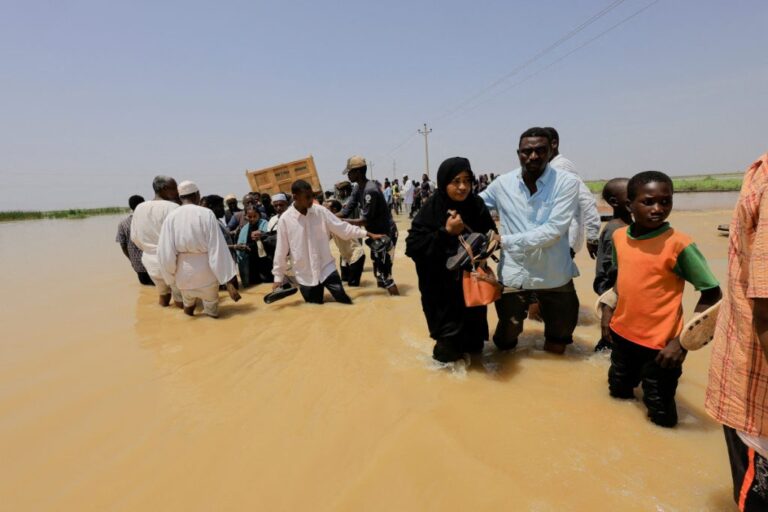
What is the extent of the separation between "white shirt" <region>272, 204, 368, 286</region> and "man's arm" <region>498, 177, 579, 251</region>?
253 centimetres

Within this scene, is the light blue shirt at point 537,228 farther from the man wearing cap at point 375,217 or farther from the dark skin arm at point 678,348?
the man wearing cap at point 375,217

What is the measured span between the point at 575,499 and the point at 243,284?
6000 mm

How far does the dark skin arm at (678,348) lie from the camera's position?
1.86m

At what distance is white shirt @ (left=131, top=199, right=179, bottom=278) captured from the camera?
5086 mm

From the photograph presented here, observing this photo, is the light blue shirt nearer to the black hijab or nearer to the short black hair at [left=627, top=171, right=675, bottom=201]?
the black hijab

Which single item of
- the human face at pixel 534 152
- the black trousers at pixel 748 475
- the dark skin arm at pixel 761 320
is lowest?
the black trousers at pixel 748 475

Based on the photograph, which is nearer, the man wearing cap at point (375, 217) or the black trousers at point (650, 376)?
the black trousers at point (650, 376)

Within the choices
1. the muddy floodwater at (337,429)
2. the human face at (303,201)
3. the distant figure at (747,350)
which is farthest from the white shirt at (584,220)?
the human face at (303,201)

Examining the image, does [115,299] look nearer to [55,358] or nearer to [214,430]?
[55,358]

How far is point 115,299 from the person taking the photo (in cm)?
649

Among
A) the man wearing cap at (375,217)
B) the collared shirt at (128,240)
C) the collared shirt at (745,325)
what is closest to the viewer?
the collared shirt at (745,325)

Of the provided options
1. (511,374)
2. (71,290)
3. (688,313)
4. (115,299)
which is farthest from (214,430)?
(71,290)

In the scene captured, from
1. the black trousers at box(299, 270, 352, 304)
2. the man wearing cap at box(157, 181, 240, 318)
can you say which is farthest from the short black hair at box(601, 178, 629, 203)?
the man wearing cap at box(157, 181, 240, 318)

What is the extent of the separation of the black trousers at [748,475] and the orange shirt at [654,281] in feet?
Answer: 2.68
